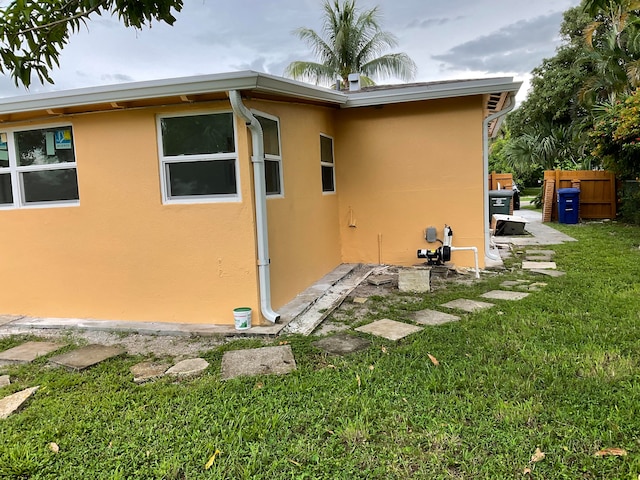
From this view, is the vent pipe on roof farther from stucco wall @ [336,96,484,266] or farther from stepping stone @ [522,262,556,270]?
stepping stone @ [522,262,556,270]

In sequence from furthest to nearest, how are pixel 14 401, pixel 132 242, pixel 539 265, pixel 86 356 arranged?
pixel 539 265 → pixel 132 242 → pixel 86 356 → pixel 14 401

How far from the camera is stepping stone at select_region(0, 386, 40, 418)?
10.1ft

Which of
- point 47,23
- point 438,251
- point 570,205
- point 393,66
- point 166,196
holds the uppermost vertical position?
point 393,66

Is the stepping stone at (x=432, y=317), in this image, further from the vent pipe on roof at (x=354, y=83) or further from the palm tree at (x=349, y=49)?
the palm tree at (x=349, y=49)

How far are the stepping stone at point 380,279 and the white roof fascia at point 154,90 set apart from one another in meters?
2.86

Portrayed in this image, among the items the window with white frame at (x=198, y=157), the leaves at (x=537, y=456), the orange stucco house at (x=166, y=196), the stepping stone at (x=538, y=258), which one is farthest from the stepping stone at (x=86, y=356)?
the stepping stone at (x=538, y=258)

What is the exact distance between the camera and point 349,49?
22984mm

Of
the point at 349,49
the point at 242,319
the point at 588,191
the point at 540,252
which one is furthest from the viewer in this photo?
the point at 349,49

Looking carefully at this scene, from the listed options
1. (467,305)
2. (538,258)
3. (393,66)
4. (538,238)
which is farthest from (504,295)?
(393,66)

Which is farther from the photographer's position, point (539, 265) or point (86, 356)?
point (539, 265)

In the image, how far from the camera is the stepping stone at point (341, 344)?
399 centimetres

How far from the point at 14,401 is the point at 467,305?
445cm

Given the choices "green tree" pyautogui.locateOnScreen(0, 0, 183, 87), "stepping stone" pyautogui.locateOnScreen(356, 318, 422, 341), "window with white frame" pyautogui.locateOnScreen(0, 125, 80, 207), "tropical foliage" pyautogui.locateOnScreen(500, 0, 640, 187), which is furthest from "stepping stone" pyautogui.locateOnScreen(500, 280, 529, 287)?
"tropical foliage" pyautogui.locateOnScreen(500, 0, 640, 187)

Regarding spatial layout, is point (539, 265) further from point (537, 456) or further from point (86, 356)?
point (86, 356)
